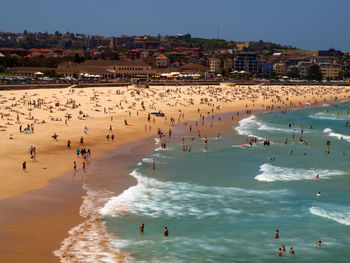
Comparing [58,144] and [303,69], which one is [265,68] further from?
[58,144]

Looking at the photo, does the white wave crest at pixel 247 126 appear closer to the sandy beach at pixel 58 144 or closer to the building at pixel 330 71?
the sandy beach at pixel 58 144

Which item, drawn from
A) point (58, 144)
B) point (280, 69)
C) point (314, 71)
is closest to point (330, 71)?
point (314, 71)

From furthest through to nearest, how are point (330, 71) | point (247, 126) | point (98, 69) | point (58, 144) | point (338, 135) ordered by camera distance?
point (330, 71) → point (98, 69) → point (247, 126) → point (338, 135) → point (58, 144)

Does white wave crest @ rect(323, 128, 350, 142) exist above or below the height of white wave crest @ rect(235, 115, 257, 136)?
below

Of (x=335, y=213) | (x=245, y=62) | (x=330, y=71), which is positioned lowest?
(x=335, y=213)

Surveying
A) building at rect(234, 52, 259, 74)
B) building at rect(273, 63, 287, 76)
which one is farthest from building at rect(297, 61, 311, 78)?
building at rect(234, 52, 259, 74)

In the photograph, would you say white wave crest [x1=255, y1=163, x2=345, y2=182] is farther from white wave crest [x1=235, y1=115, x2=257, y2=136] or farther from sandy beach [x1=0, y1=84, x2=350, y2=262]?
white wave crest [x1=235, y1=115, x2=257, y2=136]
